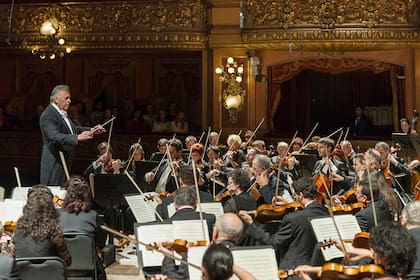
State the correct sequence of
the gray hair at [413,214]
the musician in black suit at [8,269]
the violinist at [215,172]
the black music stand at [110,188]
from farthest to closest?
the violinist at [215,172] < the black music stand at [110,188] < the gray hair at [413,214] < the musician in black suit at [8,269]

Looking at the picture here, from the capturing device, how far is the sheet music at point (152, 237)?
507 cm

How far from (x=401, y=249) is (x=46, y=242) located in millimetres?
2450

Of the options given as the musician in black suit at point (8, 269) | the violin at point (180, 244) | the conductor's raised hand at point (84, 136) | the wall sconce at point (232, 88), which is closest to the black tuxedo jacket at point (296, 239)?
the violin at point (180, 244)

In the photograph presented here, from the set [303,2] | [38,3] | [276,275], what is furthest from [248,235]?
[38,3]

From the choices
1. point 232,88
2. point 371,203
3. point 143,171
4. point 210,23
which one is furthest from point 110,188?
point 210,23

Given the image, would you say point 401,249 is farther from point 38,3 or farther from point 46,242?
point 38,3

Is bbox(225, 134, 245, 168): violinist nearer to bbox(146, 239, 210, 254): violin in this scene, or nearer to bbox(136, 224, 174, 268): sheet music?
bbox(136, 224, 174, 268): sheet music

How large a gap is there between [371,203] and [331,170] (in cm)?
237

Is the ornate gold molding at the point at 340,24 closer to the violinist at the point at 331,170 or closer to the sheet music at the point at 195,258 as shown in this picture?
the violinist at the point at 331,170

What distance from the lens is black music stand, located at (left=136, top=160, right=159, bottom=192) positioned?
356 inches

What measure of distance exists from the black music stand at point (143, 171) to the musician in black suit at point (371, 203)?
337 cm

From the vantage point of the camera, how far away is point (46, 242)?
15.9 feet

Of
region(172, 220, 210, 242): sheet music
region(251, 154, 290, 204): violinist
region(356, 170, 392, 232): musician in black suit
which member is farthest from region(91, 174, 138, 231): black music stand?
region(172, 220, 210, 242): sheet music

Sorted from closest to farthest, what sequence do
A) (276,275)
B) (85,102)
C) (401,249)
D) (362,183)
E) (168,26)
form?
1. (401,249)
2. (276,275)
3. (362,183)
4. (168,26)
5. (85,102)
